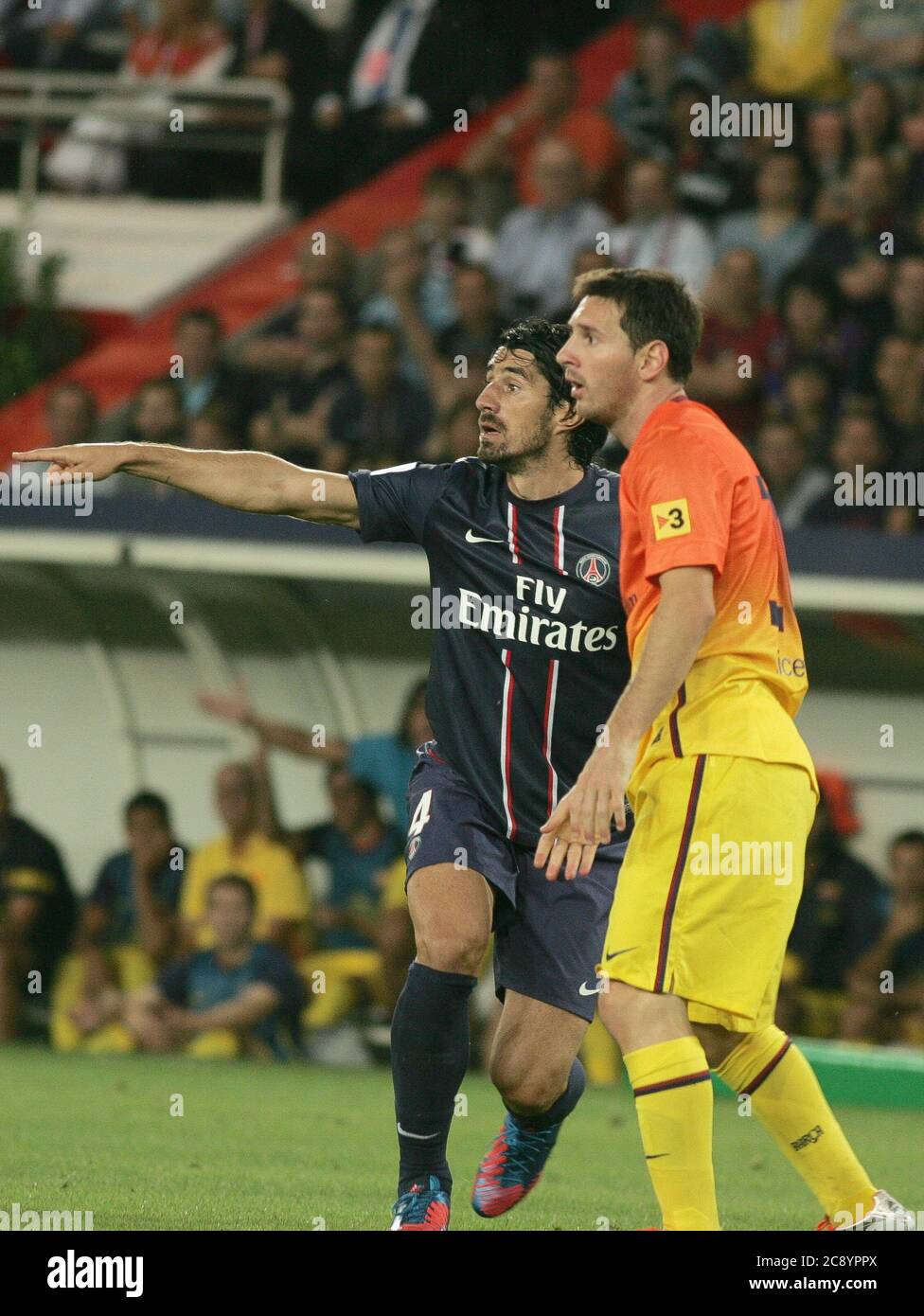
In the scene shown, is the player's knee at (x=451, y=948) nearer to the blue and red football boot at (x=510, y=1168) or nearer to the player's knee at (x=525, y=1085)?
the player's knee at (x=525, y=1085)

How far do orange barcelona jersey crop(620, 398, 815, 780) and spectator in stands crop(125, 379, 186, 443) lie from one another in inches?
282

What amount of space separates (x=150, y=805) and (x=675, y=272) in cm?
402

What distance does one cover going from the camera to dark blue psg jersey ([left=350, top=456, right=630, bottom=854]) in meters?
5.33

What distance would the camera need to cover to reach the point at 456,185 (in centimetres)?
1254

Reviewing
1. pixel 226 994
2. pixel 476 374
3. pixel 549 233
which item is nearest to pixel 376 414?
pixel 476 374

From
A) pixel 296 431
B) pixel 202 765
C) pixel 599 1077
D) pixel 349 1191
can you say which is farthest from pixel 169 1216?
pixel 296 431

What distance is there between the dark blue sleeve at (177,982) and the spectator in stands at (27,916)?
2.30 ft

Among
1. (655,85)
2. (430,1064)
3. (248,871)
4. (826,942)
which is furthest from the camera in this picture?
(655,85)

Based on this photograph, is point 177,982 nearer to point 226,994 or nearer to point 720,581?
point 226,994

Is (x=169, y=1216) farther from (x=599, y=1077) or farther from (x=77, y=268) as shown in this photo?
(x=77, y=268)

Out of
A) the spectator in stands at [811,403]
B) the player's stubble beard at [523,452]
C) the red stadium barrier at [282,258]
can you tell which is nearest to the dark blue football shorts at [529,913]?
the player's stubble beard at [523,452]

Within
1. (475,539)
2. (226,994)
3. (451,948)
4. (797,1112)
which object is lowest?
(226,994)

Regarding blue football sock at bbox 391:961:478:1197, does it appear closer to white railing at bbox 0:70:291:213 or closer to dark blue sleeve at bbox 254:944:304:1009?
dark blue sleeve at bbox 254:944:304:1009

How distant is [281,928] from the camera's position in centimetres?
1007
